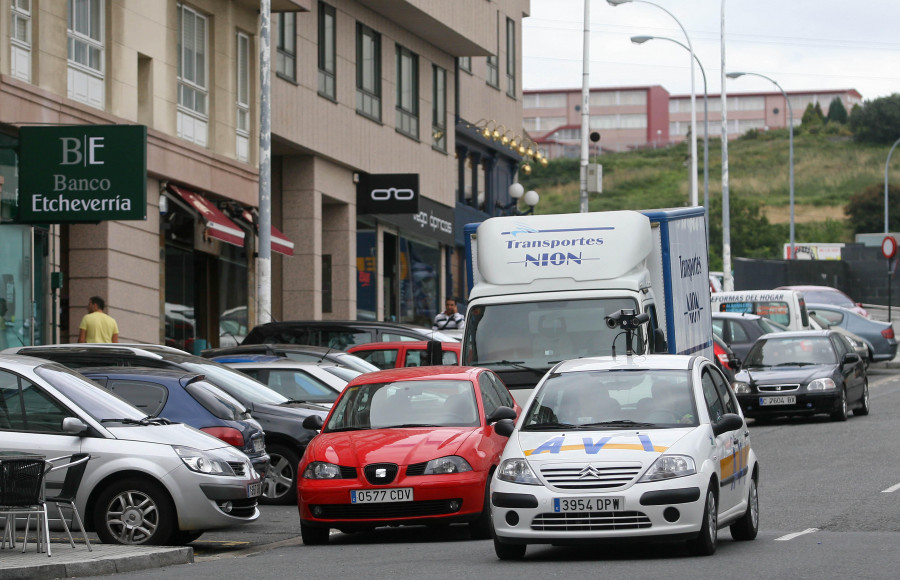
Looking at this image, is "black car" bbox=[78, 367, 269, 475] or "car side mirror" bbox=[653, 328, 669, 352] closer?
"black car" bbox=[78, 367, 269, 475]

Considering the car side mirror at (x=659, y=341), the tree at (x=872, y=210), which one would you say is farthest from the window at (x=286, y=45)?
the tree at (x=872, y=210)

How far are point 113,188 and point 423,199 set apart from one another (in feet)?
65.3

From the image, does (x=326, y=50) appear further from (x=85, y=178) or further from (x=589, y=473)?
(x=589, y=473)

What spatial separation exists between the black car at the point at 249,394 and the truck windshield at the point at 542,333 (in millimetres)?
1899

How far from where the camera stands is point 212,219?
86.7 feet

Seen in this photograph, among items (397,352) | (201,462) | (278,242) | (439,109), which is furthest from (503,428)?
(439,109)

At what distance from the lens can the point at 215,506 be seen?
12.6 m

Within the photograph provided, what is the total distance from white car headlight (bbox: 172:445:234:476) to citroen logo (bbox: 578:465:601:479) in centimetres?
345

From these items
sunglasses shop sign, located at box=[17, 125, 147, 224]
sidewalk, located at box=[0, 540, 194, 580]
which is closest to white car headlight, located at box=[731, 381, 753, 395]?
sunglasses shop sign, located at box=[17, 125, 147, 224]

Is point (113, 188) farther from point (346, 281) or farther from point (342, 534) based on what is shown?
point (346, 281)

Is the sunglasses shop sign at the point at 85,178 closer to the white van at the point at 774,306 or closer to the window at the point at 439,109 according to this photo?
the white van at the point at 774,306

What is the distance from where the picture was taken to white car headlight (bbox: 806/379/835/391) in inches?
985

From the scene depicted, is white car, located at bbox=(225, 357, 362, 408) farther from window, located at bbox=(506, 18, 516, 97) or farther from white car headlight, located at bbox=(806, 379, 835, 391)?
window, located at bbox=(506, 18, 516, 97)

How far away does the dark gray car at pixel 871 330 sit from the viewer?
3828cm
